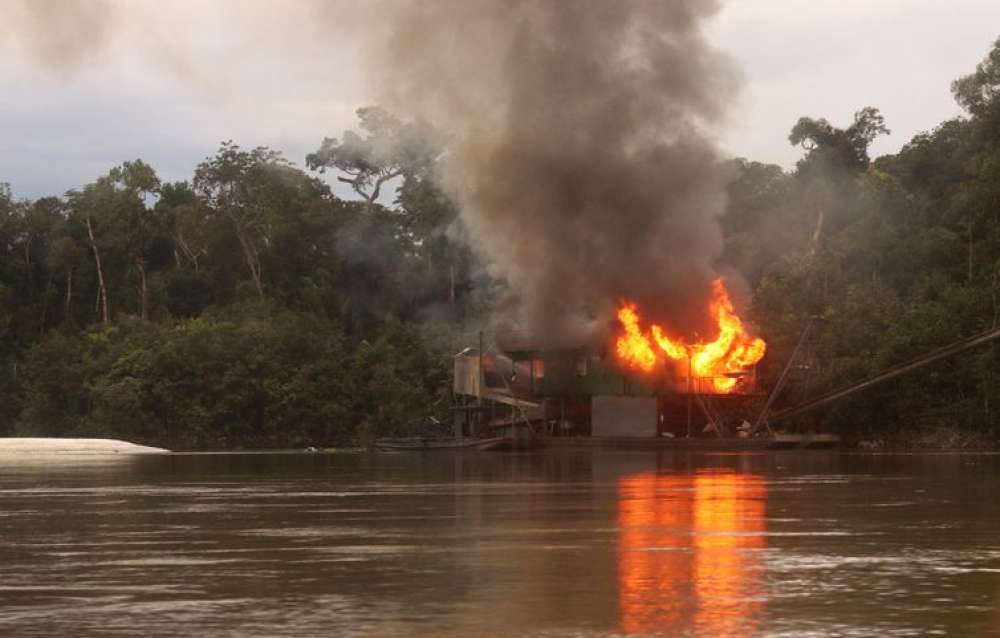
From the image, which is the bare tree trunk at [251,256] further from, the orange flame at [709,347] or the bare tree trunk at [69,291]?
the orange flame at [709,347]

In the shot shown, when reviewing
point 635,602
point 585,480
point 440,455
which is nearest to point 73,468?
point 440,455

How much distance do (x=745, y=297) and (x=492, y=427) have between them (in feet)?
52.7

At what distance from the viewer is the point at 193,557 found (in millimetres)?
25484

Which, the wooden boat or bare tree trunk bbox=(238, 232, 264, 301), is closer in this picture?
the wooden boat

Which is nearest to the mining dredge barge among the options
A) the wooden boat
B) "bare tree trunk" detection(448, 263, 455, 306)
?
the wooden boat

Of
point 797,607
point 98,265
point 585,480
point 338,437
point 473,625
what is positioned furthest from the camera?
point 98,265

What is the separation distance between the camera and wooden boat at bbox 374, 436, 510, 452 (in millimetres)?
86250

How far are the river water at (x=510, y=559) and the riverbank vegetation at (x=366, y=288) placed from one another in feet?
149

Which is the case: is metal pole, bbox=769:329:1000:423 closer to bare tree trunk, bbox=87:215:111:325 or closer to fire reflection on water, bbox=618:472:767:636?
fire reflection on water, bbox=618:472:767:636

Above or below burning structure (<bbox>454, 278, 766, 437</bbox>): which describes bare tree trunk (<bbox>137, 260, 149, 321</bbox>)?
above

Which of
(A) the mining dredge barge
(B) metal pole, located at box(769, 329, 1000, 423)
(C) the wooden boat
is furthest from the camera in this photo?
(C) the wooden boat

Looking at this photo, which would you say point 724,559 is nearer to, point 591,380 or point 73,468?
point 73,468

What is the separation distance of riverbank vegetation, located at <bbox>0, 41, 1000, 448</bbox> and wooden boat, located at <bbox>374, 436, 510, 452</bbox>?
11.8m

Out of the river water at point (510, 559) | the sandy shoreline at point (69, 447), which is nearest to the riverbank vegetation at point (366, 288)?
the sandy shoreline at point (69, 447)
